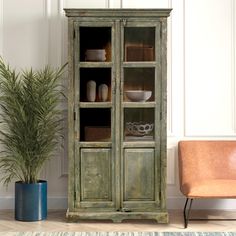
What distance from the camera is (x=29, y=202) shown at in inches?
181

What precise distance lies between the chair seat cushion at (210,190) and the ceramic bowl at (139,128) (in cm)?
57

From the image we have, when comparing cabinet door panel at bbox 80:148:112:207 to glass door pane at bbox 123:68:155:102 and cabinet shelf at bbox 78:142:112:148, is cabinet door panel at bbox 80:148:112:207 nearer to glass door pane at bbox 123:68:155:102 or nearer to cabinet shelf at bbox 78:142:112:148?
cabinet shelf at bbox 78:142:112:148

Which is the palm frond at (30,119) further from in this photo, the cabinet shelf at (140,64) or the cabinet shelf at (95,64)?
the cabinet shelf at (140,64)

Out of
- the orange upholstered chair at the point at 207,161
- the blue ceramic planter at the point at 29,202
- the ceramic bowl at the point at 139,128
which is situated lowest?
the blue ceramic planter at the point at 29,202

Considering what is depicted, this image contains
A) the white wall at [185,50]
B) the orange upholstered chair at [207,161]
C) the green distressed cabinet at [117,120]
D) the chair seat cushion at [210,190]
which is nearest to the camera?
the chair seat cushion at [210,190]

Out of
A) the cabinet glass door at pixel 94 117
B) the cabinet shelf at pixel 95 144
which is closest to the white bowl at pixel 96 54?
the cabinet glass door at pixel 94 117

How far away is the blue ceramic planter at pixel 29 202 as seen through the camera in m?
4.58

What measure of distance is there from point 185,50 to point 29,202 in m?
1.98

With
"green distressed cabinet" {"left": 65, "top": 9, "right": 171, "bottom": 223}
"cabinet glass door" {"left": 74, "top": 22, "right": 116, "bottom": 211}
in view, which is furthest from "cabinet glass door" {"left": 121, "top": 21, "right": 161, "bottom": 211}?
"cabinet glass door" {"left": 74, "top": 22, "right": 116, "bottom": 211}

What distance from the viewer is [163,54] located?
14.8 ft

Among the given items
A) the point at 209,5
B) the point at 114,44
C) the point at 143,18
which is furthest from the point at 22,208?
the point at 209,5

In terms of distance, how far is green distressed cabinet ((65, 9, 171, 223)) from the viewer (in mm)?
4523

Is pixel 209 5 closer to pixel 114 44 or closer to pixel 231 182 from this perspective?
pixel 114 44

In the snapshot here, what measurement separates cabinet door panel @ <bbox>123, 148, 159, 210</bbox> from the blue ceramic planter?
2.38 feet
